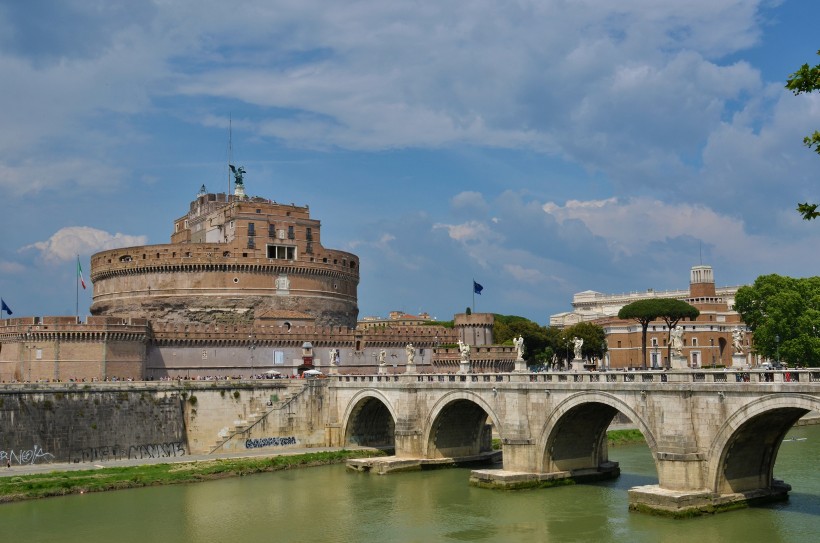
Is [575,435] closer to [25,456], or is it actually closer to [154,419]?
[154,419]

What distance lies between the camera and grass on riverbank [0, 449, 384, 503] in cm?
4156

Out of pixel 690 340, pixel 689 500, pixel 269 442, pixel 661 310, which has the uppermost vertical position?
pixel 661 310

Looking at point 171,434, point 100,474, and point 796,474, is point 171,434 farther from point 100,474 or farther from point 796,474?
point 796,474

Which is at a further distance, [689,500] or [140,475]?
[140,475]

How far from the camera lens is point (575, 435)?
141 ft

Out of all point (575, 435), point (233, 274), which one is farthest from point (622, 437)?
point (233, 274)

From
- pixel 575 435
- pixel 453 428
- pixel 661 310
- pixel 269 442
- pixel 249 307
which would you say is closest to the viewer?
pixel 575 435

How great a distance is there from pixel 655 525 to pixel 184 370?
1670 inches

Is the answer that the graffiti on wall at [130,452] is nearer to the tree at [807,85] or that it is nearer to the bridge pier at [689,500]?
the bridge pier at [689,500]

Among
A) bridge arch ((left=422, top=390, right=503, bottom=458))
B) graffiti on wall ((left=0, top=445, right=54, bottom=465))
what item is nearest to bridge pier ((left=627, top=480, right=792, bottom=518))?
bridge arch ((left=422, top=390, right=503, bottom=458))

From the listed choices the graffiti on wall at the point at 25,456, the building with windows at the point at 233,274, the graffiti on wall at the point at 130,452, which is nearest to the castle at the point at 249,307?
the building with windows at the point at 233,274

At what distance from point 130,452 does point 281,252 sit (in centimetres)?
Result: 3108

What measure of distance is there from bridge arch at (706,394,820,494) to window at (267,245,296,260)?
5094 cm

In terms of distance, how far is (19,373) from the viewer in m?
60.9
